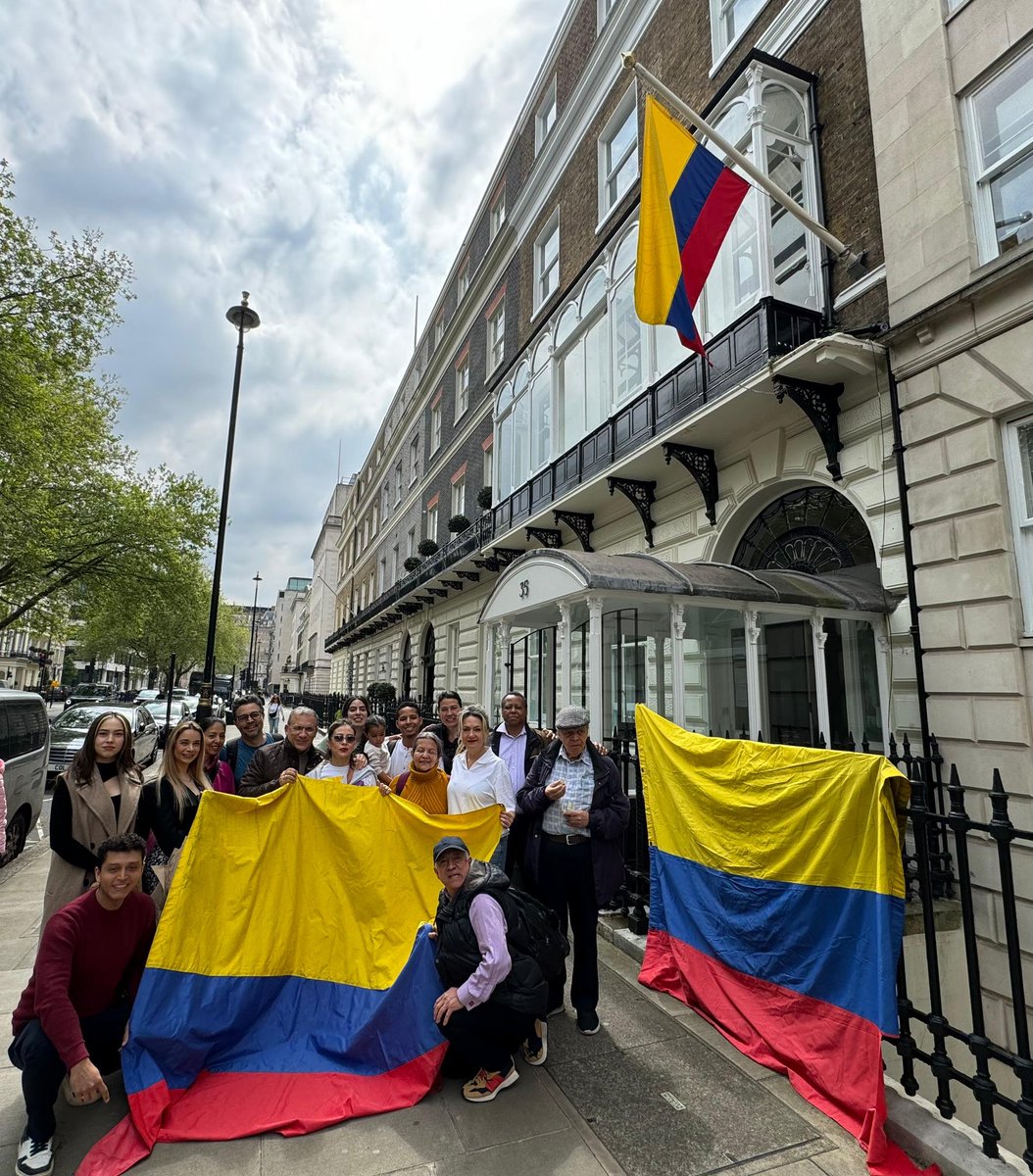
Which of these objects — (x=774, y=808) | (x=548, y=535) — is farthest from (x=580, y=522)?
(x=774, y=808)

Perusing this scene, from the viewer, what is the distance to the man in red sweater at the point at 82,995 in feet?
9.52

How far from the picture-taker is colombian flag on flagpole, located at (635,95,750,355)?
7.76 meters

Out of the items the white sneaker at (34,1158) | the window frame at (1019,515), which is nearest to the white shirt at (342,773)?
the white sneaker at (34,1158)

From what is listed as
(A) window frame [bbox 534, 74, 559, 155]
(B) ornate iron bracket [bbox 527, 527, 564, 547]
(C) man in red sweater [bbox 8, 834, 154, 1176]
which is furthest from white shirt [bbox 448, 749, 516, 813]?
(A) window frame [bbox 534, 74, 559, 155]

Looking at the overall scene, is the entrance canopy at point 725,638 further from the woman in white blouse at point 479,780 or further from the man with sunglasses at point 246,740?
the man with sunglasses at point 246,740

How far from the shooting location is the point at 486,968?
3275 mm

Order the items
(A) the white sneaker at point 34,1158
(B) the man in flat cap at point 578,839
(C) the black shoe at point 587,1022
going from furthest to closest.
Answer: (B) the man in flat cap at point 578,839 < (C) the black shoe at point 587,1022 < (A) the white sneaker at point 34,1158

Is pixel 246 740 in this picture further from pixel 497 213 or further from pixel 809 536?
pixel 497 213

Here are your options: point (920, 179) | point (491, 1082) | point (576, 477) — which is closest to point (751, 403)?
point (920, 179)

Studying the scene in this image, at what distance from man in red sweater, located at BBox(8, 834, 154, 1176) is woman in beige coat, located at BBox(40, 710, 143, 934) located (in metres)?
0.54

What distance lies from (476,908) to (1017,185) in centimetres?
864

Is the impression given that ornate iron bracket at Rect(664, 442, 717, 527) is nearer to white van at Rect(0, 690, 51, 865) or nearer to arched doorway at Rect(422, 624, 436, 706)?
white van at Rect(0, 690, 51, 865)

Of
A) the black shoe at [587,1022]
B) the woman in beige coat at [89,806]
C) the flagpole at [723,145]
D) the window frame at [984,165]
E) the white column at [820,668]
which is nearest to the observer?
the woman in beige coat at [89,806]

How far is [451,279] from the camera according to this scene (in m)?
28.4
